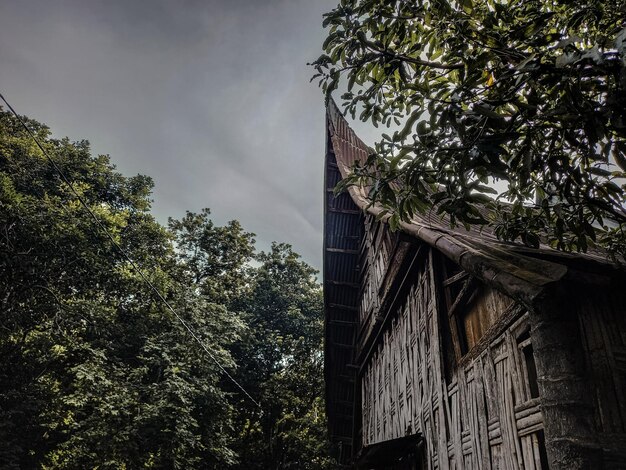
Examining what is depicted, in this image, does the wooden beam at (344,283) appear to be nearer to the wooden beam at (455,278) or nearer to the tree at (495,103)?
the wooden beam at (455,278)

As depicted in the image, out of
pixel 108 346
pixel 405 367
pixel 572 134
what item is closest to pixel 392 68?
pixel 572 134

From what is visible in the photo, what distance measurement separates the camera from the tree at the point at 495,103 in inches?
79.9

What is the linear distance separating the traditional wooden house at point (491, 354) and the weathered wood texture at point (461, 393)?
13 mm

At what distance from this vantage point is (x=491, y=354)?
3.59 m

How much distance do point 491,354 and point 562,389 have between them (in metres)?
1.44

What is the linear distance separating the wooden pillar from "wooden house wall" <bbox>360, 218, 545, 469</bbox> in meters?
0.69

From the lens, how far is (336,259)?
1158cm

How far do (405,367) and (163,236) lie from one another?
15049 mm

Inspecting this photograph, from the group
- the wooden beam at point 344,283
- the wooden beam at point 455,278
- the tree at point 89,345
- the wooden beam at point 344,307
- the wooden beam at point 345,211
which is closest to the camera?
the wooden beam at point 455,278

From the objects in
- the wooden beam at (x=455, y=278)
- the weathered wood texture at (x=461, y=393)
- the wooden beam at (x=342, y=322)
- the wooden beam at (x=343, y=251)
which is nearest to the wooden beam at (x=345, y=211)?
the wooden beam at (x=343, y=251)

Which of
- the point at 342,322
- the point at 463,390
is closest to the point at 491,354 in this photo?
the point at 463,390

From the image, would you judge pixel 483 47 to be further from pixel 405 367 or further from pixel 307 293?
pixel 307 293

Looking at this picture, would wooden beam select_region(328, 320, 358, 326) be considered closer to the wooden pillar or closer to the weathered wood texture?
the weathered wood texture

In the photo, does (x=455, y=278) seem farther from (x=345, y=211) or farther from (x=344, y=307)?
(x=344, y=307)
